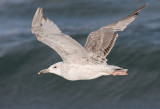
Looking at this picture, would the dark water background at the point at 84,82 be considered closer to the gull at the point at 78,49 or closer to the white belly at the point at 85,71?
the gull at the point at 78,49

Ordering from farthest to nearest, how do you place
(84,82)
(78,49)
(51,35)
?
(84,82)
(78,49)
(51,35)

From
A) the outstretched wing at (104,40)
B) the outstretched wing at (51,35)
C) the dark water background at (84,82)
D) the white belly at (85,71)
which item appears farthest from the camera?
the dark water background at (84,82)

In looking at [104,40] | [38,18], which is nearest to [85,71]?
[104,40]

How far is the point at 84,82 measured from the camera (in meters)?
10.7

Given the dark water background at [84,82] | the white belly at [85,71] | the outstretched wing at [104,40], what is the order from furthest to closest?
1. the dark water background at [84,82]
2. the outstretched wing at [104,40]
3. the white belly at [85,71]

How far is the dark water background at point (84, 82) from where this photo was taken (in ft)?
34.2

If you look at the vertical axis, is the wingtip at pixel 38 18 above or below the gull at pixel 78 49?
above

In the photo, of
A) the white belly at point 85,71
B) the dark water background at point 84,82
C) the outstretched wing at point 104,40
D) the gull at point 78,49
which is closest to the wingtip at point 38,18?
the gull at point 78,49

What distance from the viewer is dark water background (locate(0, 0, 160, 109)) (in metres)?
10.4

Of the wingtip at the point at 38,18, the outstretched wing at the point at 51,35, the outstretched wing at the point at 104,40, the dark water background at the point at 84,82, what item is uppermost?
the wingtip at the point at 38,18

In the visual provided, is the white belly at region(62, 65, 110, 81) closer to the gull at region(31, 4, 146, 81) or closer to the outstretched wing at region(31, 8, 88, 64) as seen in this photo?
the gull at region(31, 4, 146, 81)

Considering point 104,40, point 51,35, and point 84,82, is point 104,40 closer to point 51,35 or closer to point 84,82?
point 51,35

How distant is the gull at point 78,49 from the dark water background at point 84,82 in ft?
8.30

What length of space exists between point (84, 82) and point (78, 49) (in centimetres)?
341
